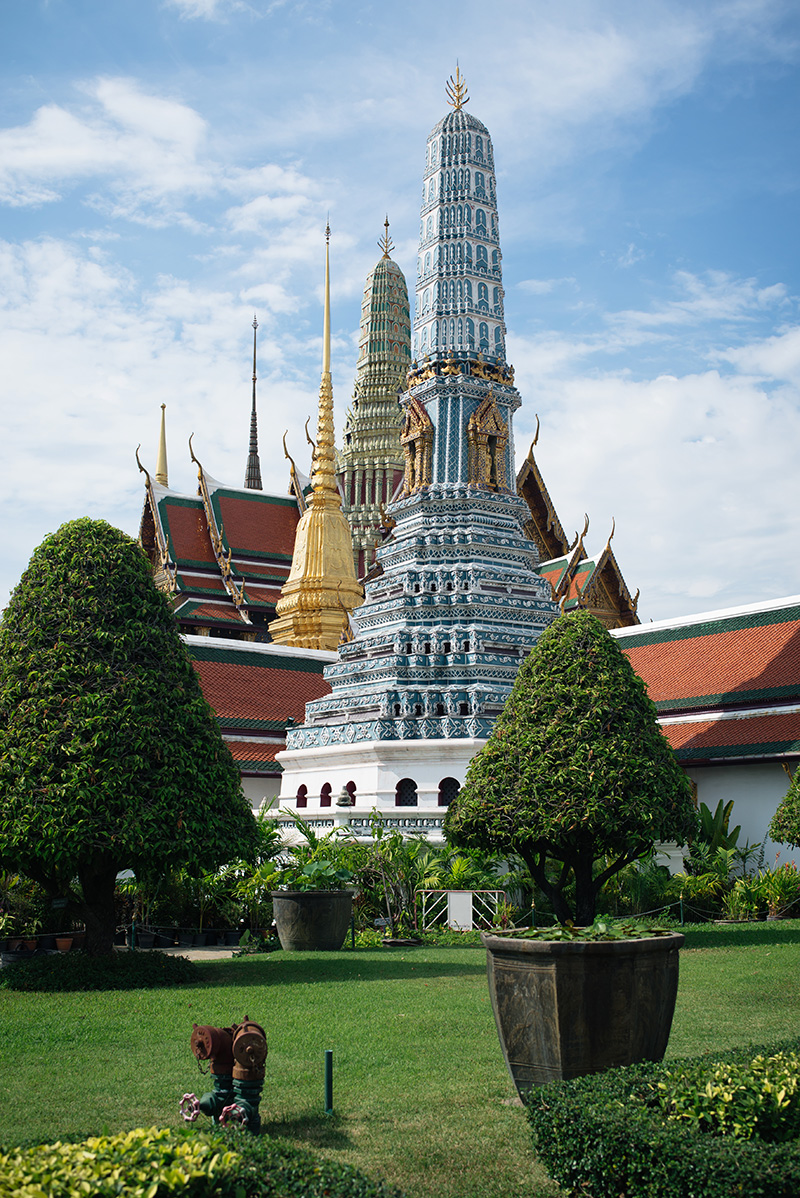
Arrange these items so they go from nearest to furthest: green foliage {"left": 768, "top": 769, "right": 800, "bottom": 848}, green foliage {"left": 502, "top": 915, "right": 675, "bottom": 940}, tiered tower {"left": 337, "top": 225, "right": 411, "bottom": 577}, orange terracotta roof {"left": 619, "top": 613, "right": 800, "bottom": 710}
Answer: green foliage {"left": 502, "top": 915, "right": 675, "bottom": 940}
green foliage {"left": 768, "top": 769, "right": 800, "bottom": 848}
orange terracotta roof {"left": 619, "top": 613, "right": 800, "bottom": 710}
tiered tower {"left": 337, "top": 225, "right": 411, "bottom": 577}

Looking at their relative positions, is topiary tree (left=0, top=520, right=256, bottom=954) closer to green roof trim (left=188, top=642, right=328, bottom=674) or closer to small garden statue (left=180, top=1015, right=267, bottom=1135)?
small garden statue (left=180, top=1015, right=267, bottom=1135)

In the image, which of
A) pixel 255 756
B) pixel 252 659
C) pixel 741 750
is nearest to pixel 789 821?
pixel 741 750

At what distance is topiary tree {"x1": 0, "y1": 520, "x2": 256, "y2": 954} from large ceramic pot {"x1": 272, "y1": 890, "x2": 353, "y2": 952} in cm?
222

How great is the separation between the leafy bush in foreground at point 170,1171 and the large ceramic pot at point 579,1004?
1.90 m

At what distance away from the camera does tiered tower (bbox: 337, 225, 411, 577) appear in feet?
180

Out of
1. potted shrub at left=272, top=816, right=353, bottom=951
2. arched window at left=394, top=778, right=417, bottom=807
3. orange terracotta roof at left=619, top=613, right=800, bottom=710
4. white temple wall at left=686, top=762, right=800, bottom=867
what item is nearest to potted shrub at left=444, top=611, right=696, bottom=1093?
potted shrub at left=272, top=816, right=353, bottom=951

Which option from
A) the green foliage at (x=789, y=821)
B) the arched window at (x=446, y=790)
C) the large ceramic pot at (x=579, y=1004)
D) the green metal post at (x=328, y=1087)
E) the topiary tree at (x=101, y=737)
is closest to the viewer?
the large ceramic pot at (x=579, y=1004)

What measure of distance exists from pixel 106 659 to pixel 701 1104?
27.4 feet

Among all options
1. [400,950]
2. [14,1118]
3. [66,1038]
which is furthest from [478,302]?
[14,1118]

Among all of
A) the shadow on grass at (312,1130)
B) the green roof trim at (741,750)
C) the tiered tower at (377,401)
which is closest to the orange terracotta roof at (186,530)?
the tiered tower at (377,401)

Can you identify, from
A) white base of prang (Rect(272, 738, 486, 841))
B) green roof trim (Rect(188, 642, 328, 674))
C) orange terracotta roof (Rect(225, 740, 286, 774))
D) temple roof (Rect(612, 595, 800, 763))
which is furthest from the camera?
green roof trim (Rect(188, 642, 328, 674))

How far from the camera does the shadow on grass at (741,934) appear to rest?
15078mm

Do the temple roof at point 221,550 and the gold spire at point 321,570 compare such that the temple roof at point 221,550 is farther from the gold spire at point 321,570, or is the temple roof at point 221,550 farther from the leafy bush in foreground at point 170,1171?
the leafy bush in foreground at point 170,1171

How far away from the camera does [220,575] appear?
4212cm
